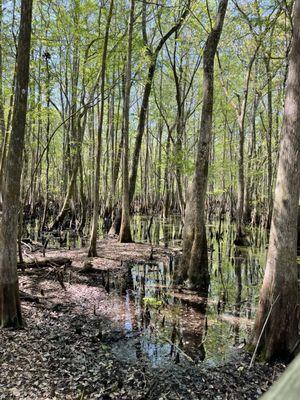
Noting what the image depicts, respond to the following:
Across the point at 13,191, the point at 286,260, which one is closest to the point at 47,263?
the point at 13,191

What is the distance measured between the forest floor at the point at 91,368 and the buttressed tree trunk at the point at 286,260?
360 mm

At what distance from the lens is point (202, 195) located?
8.67 metres

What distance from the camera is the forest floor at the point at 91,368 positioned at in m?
4.14

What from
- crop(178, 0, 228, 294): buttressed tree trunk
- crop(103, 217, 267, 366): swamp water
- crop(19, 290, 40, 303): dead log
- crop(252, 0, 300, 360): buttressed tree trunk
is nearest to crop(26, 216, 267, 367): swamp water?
crop(103, 217, 267, 366): swamp water

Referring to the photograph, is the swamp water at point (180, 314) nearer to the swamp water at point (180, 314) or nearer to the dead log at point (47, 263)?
the swamp water at point (180, 314)

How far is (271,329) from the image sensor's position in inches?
198

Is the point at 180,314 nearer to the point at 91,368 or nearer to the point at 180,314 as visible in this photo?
the point at 180,314

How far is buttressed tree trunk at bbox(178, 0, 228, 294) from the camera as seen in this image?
8.56 metres

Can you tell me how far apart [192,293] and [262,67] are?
1694cm

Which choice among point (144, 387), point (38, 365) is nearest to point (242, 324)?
point (144, 387)

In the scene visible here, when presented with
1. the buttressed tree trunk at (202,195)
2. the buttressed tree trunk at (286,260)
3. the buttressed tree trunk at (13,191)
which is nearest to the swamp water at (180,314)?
the buttressed tree trunk at (202,195)

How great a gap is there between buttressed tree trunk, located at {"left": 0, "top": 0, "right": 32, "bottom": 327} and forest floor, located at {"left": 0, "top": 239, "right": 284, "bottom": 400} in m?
0.39

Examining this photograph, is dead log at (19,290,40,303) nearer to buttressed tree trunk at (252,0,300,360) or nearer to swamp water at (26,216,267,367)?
swamp water at (26,216,267,367)

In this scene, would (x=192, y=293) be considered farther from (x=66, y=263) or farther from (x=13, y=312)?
(x=13, y=312)
